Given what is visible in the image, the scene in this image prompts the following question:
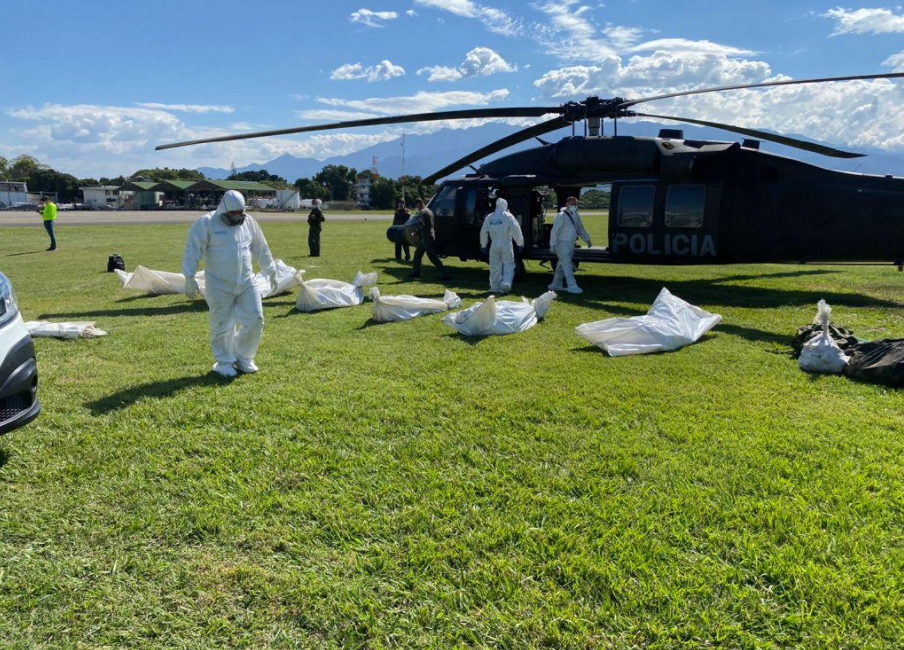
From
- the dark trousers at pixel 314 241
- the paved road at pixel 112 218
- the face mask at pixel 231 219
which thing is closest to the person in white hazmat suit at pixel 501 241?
the face mask at pixel 231 219

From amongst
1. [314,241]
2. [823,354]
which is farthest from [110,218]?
[823,354]

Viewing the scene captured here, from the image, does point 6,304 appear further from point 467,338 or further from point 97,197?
point 97,197

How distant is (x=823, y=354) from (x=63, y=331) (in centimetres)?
850

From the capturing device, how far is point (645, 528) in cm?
300

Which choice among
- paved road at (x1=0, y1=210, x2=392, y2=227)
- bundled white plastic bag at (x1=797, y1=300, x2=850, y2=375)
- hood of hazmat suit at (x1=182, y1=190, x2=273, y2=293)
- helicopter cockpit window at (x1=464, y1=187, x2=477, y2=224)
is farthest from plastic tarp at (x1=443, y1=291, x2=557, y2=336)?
paved road at (x1=0, y1=210, x2=392, y2=227)

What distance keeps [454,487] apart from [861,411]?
3.36m

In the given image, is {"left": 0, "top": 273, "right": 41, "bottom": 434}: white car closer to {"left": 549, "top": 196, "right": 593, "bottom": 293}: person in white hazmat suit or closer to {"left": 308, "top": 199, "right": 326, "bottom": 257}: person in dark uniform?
{"left": 549, "top": 196, "right": 593, "bottom": 293}: person in white hazmat suit

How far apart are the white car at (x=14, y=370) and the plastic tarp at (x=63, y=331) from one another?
3.82 m

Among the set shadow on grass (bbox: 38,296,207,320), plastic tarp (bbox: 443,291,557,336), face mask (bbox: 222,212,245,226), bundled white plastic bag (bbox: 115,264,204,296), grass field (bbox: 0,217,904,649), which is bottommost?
grass field (bbox: 0,217,904,649)

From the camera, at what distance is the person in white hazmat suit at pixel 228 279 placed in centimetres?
548

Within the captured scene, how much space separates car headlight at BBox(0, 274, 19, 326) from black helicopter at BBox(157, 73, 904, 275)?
5447 millimetres

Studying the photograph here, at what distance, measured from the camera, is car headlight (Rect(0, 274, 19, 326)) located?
351 cm

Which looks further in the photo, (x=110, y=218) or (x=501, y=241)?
(x=110, y=218)

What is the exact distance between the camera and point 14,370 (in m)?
3.44
